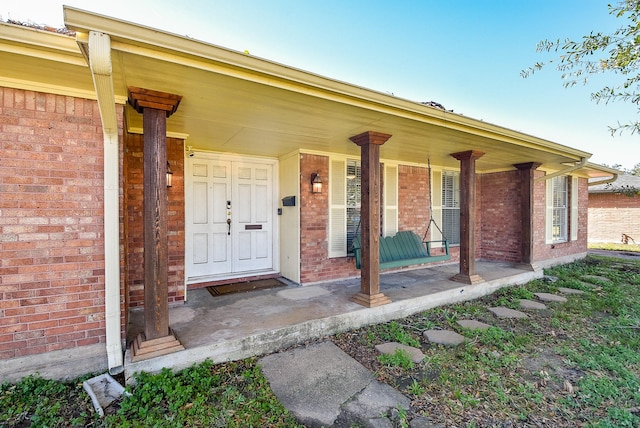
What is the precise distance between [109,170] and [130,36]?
3.93ft

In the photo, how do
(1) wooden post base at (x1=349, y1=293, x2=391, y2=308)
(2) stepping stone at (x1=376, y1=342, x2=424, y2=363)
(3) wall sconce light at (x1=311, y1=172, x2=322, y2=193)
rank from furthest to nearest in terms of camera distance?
(3) wall sconce light at (x1=311, y1=172, x2=322, y2=193) → (1) wooden post base at (x1=349, y1=293, x2=391, y2=308) → (2) stepping stone at (x1=376, y1=342, x2=424, y2=363)

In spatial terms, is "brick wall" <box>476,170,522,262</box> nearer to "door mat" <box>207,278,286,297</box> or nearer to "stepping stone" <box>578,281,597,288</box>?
"stepping stone" <box>578,281,597,288</box>

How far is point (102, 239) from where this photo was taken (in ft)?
8.46

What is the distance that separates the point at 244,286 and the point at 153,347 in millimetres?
2141

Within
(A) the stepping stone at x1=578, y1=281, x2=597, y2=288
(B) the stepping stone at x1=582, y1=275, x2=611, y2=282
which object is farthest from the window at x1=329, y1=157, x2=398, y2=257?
(B) the stepping stone at x1=582, y1=275, x2=611, y2=282

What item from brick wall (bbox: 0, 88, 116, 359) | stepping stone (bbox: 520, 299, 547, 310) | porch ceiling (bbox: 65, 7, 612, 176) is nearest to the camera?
porch ceiling (bbox: 65, 7, 612, 176)

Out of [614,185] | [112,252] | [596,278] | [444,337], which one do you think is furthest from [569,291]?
[614,185]

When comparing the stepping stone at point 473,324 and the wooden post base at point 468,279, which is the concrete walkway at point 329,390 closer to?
the stepping stone at point 473,324

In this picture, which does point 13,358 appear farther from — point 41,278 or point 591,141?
point 591,141

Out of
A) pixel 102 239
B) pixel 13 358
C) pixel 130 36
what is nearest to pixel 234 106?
pixel 130 36

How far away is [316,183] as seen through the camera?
472cm

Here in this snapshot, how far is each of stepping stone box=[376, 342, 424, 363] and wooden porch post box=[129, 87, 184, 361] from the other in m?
1.93

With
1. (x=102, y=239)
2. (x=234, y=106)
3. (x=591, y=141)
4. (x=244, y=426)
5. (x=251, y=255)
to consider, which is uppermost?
(x=591, y=141)

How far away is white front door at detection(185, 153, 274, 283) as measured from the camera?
4559 millimetres
